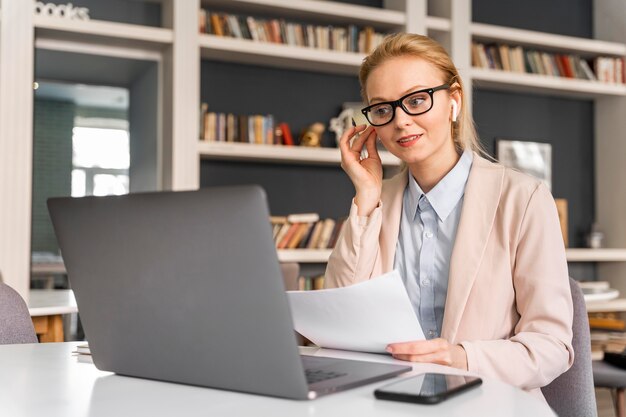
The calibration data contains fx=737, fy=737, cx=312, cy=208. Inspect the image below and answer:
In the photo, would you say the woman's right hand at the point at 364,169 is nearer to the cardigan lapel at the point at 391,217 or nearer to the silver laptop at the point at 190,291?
the cardigan lapel at the point at 391,217

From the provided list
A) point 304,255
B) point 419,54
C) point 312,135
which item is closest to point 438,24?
point 312,135

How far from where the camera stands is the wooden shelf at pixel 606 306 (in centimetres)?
505

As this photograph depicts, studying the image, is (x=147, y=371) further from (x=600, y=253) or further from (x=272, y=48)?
(x=600, y=253)

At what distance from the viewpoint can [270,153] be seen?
448 cm

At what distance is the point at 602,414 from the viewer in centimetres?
412

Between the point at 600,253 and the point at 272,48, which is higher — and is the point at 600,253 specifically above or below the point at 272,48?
below

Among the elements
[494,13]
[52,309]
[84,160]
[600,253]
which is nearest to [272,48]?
[494,13]

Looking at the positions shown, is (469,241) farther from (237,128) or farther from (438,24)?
(438,24)

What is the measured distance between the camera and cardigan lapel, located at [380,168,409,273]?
167cm

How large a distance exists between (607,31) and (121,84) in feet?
12.3

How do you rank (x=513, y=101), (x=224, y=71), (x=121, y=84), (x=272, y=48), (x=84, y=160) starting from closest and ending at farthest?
(x=272, y=48) < (x=224, y=71) < (x=121, y=84) < (x=513, y=101) < (x=84, y=160)

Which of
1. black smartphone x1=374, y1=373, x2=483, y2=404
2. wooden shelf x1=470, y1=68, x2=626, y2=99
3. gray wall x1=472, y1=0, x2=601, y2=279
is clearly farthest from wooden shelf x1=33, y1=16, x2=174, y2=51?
black smartphone x1=374, y1=373, x2=483, y2=404

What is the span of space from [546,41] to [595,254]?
1572 millimetres

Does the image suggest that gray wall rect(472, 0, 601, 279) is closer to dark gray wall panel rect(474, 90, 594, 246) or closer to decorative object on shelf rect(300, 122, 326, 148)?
dark gray wall panel rect(474, 90, 594, 246)
